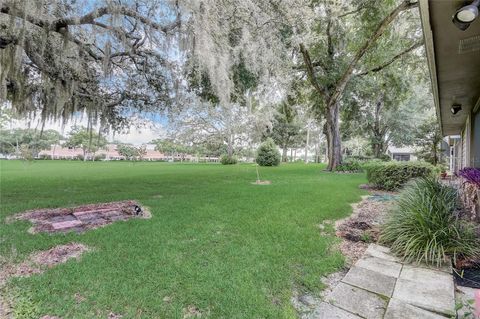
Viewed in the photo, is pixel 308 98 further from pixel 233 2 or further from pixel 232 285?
pixel 232 285

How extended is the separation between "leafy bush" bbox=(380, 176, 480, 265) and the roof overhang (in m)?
1.77

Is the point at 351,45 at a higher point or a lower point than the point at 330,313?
higher

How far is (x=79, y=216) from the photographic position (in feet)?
13.7

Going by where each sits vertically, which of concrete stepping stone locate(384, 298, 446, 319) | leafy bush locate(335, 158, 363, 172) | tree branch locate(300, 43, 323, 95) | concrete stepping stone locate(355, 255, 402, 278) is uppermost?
tree branch locate(300, 43, 323, 95)

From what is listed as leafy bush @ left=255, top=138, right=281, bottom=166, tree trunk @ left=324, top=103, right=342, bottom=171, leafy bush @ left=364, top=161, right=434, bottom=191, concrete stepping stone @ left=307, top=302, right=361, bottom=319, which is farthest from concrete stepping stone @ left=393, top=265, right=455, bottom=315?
leafy bush @ left=255, top=138, right=281, bottom=166

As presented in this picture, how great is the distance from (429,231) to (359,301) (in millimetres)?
1511

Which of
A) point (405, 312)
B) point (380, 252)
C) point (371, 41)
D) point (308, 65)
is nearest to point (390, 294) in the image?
point (405, 312)

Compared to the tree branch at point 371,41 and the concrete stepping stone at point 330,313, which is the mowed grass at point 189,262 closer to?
the concrete stepping stone at point 330,313

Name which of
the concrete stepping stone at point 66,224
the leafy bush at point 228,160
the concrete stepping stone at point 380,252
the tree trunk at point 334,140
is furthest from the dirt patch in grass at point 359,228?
the leafy bush at point 228,160

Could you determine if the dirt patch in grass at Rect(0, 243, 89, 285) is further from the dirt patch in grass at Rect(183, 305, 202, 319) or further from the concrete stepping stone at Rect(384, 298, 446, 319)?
the concrete stepping stone at Rect(384, 298, 446, 319)

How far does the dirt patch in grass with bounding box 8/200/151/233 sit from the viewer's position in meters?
3.67

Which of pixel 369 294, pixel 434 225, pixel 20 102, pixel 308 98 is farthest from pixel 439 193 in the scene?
pixel 308 98

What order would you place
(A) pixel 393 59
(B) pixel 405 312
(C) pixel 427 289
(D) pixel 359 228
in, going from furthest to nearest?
(A) pixel 393 59, (D) pixel 359 228, (C) pixel 427 289, (B) pixel 405 312

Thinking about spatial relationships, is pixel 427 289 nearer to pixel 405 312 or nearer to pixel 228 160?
pixel 405 312
